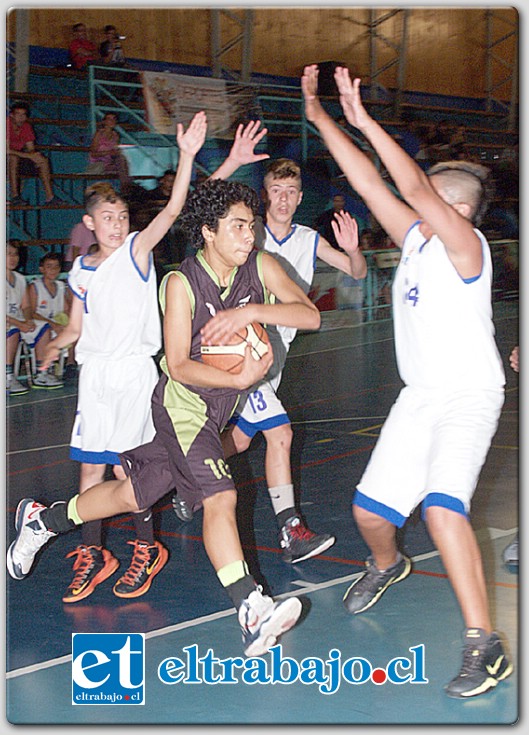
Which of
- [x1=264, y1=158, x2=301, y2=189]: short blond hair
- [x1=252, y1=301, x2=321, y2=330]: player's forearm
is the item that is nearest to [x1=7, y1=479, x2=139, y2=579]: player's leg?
[x1=252, y1=301, x2=321, y2=330]: player's forearm

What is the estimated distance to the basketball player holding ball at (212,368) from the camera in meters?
4.02

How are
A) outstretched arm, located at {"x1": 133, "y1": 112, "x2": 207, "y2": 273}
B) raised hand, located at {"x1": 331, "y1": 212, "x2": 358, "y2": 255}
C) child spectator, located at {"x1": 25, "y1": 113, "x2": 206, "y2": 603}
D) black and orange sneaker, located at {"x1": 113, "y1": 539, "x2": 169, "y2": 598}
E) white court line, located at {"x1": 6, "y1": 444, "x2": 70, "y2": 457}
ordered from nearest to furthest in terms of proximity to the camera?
outstretched arm, located at {"x1": 133, "y1": 112, "x2": 207, "y2": 273} < black and orange sneaker, located at {"x1": 113, "y1": 539, "x2": 169, "y2": 598} < child spectator, located at {"x1": 25, "y1": 113, "x2": 206, "y2": 603} < raised hand, located at {"x1": 331, "y1": 212, "x2": 358, "y2": 255} < white court line, located at {"x1": 6, "y1": 444, "x2": 70, "y2": 457}

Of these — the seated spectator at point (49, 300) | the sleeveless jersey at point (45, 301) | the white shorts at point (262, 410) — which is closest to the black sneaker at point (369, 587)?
the white shorts at point (262, 410)

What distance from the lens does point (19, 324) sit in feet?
37.2

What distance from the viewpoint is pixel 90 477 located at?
5.10 meters

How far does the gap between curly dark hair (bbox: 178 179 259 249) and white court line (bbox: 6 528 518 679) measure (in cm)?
168

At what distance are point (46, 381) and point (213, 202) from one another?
733cm

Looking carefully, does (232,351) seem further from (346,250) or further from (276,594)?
(346,250)

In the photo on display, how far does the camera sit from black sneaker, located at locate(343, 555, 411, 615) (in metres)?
A: 4.47

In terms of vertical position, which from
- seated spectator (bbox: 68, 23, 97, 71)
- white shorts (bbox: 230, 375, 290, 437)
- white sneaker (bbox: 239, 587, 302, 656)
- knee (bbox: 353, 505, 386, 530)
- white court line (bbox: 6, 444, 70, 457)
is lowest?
white sneaker (bbox: 239, 587, 302, 656)

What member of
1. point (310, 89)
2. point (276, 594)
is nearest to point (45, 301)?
point (276, 594)

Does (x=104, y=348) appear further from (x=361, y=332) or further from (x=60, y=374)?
(x=361, y=332)

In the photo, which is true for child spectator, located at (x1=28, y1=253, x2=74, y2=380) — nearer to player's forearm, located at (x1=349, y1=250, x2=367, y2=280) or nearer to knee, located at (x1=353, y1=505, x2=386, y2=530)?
Answer: player's forearm, located at (x1=349, y1=250, x2=367, y2=280)

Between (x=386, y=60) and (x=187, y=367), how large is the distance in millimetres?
18476
